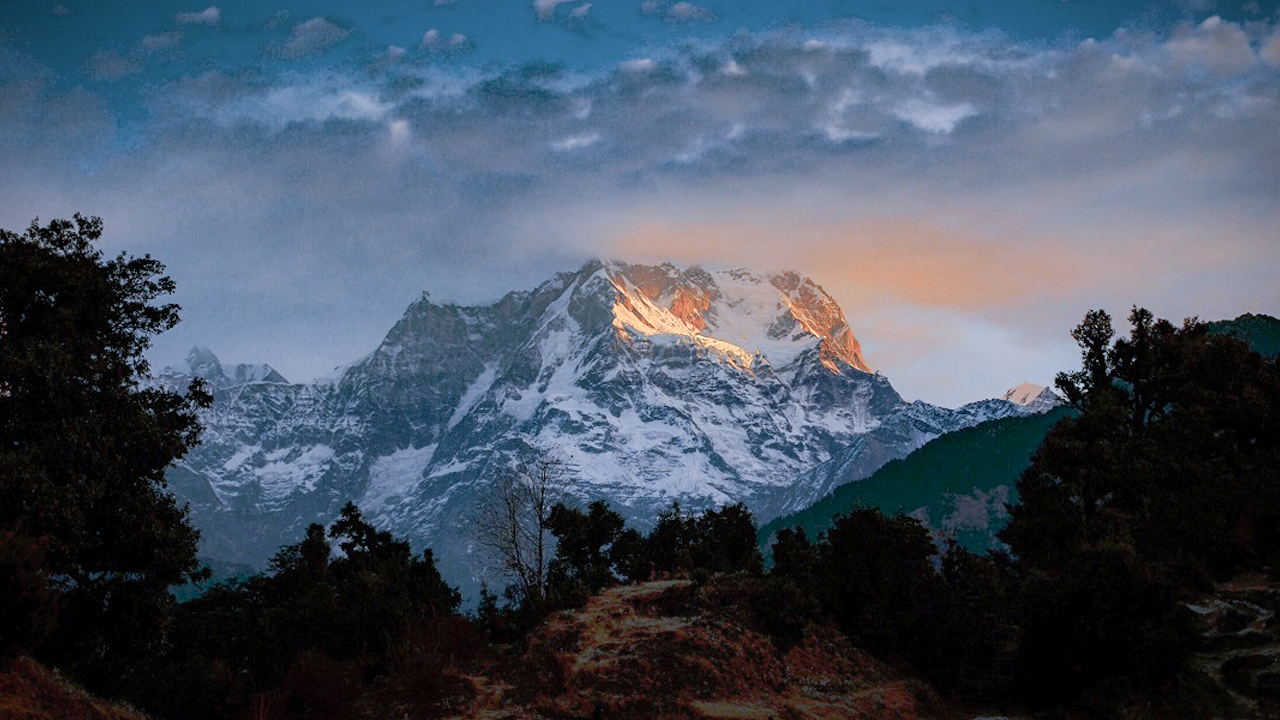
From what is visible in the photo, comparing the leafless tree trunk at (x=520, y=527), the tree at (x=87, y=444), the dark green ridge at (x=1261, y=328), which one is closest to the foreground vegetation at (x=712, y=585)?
the tree at (x=87, y=444)

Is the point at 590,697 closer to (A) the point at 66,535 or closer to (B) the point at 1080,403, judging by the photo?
(A) the point at 66,535

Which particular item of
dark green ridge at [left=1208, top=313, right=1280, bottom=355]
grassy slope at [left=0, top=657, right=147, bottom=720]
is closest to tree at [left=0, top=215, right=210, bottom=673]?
grassy slope at [left=0, top=657, right=147, bottom=720]

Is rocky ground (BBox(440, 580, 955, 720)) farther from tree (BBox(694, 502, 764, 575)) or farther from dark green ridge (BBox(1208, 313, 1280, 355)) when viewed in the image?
dark green ridge (BBox(1208, 313, 1280, 355))

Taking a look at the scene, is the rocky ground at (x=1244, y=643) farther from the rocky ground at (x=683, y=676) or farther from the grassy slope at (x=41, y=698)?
the grassy slope at (x=41, y=698)

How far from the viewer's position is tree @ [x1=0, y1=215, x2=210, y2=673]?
27547mm

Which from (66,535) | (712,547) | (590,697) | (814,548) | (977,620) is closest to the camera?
(66,535)

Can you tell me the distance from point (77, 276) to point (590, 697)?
23.1 metres

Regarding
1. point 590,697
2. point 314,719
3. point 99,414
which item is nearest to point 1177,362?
point 590,697

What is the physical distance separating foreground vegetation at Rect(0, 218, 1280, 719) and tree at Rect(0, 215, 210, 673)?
0.08m

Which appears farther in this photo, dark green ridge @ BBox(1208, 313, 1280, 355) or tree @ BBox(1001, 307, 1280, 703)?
dark green ridge @ BBox(1208, 313, 1280, 355)

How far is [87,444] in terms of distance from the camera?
28703 mm

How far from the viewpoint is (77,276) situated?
31859 mm

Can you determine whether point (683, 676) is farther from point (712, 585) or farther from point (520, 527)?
point (520, 527)

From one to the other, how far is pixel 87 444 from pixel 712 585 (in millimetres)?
25095
